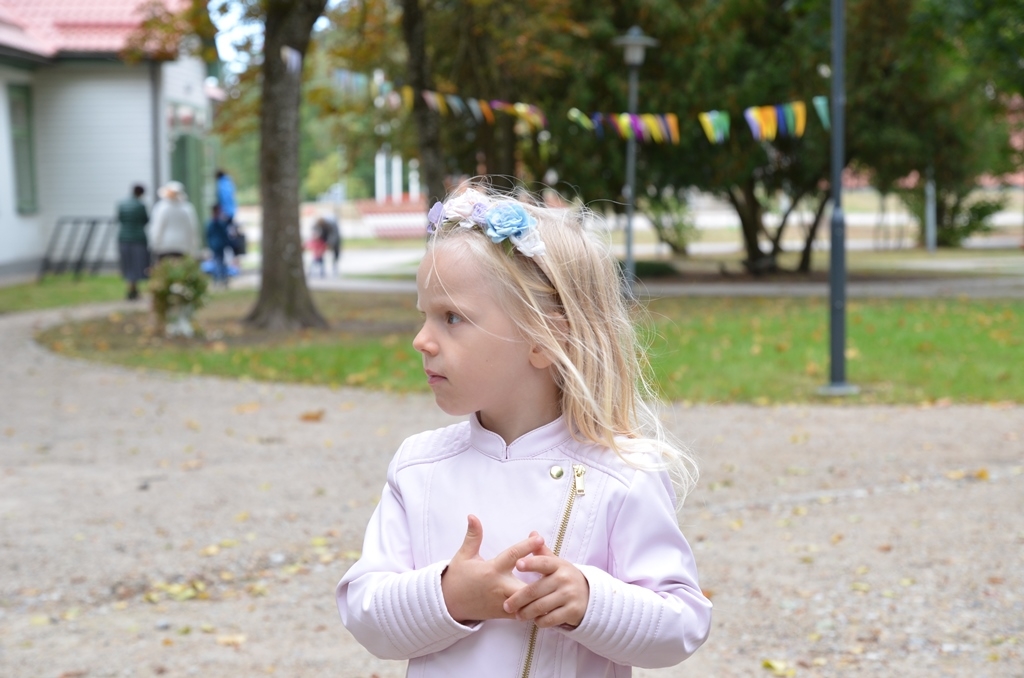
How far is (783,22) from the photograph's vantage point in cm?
2469

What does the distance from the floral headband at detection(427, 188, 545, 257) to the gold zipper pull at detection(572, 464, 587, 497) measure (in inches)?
14.4

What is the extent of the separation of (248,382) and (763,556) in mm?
6755

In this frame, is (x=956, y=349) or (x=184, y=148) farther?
(x=184, y=148)

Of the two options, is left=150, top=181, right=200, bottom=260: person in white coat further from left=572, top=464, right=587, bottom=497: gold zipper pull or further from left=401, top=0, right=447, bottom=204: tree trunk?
left=572, top=464, right=587, bottom=497: gold zipper pull

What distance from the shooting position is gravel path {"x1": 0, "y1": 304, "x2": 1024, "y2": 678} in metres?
4.32

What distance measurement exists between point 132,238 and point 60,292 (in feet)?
8.00

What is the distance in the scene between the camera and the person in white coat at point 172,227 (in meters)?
17.6

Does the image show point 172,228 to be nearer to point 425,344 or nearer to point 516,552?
point 425,344

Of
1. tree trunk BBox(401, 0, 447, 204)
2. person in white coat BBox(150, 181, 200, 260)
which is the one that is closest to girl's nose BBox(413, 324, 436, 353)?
tree trunk BBox(401, 0, 447, 204)

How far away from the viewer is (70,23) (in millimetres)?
26328

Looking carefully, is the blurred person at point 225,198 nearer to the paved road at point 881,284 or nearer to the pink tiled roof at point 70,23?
the paved road at point 881,284

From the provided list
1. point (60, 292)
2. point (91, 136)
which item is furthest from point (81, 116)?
point (60, 292)

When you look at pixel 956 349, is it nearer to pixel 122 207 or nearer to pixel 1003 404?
pixel 1003 404

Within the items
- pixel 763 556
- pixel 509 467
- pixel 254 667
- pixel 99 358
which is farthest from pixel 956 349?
pixel 509 467
